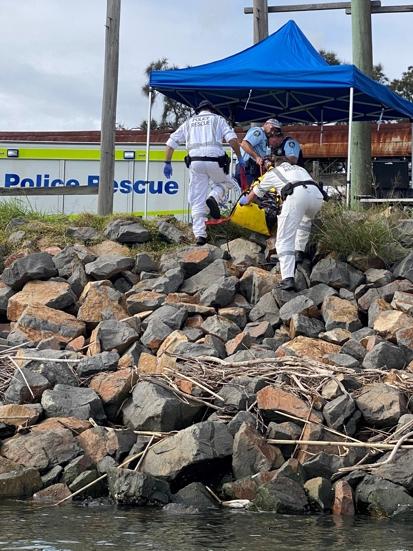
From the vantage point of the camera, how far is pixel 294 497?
7.93m

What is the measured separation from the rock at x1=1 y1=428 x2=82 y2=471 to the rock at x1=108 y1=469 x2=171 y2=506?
59 cm

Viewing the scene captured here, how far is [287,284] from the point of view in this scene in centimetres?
1133

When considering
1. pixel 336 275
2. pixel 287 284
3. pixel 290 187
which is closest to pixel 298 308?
pixel 287 284

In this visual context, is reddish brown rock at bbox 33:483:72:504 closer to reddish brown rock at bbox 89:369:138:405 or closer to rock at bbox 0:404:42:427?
rock at bbox 0:404:42:427

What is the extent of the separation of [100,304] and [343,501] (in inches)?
168

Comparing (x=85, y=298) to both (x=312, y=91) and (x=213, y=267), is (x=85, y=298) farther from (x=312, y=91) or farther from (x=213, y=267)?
(x=312, y=91)

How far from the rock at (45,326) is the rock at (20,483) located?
2590 millimetres

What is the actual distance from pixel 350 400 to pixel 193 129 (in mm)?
5150

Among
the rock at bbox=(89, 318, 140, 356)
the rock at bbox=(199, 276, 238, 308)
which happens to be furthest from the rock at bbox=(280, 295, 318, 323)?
the rock at bbox=(89, 318, 140, 356)

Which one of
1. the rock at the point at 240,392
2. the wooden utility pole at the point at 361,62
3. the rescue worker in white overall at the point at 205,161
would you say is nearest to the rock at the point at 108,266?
the rescue worker in white overall at the point at 205,161

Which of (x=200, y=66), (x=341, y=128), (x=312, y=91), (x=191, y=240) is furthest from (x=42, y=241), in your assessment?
(x=341, y=128)

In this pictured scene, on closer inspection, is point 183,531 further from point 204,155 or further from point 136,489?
point 204,155

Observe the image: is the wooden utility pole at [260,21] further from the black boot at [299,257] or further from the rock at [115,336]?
the rock at [115,336]

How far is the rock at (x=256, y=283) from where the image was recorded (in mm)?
11578
